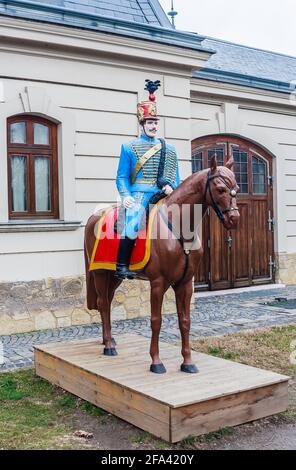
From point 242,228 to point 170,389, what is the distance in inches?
275

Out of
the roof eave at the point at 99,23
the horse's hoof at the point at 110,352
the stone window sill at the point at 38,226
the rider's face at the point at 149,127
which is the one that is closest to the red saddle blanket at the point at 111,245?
the rider's face at the point at 149,127

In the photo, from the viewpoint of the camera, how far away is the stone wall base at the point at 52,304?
7027 mm

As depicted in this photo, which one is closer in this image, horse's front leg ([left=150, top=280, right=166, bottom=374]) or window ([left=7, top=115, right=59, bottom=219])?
horse's front leg ([left=150, top=280, right=166, bottom=374])

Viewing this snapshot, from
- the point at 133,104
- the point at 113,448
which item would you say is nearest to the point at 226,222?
the point at 113,448

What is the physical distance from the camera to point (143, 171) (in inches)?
178

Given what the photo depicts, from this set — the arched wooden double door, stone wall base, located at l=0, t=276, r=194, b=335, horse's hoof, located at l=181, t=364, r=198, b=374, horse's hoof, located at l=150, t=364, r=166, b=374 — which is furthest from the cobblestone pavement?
horse's hoof, located at l=181, t=364, r=198, b=374

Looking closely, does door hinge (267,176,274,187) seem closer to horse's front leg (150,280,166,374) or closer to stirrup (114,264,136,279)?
stirrup (114,264,136,279)

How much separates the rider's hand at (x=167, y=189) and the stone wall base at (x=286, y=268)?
22.7 feet

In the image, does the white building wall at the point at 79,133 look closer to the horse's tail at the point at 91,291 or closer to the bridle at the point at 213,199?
the horse's tail at the point at 91,291

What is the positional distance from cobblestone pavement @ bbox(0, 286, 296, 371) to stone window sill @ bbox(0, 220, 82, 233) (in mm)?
1346

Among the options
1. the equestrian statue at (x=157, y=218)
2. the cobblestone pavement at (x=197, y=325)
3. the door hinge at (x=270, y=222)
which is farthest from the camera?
the door hinge at (x=270, y=222)

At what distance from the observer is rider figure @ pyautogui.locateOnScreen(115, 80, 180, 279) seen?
4488 mm

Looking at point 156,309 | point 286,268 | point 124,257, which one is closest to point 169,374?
point 156,309
